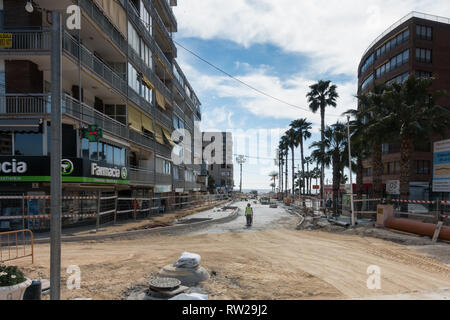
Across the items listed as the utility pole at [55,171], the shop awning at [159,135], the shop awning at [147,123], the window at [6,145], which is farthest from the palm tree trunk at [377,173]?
the window at [6,145]

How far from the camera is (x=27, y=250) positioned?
36.9 ft

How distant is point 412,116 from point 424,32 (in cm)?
3431

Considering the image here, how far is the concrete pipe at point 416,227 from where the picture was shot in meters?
13.5

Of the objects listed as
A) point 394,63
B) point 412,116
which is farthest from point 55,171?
point 394,63

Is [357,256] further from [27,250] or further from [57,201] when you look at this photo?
[27,250]

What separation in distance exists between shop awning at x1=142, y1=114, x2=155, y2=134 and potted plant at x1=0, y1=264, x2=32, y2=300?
922 inches

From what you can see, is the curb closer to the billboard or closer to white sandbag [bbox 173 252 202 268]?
white sandbag [bbox 173 252 202 268]

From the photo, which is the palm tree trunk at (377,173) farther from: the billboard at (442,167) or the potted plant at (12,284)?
the potted plant at (12,284)

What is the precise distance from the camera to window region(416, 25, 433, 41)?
147 ft

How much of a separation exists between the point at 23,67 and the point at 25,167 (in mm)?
5303

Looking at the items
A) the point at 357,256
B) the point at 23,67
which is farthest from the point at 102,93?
the point at 357,256

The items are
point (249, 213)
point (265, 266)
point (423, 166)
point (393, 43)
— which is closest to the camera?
point (265, 266)

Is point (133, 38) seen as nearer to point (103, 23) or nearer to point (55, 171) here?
point (103, 23)

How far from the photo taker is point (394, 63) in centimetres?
4731
